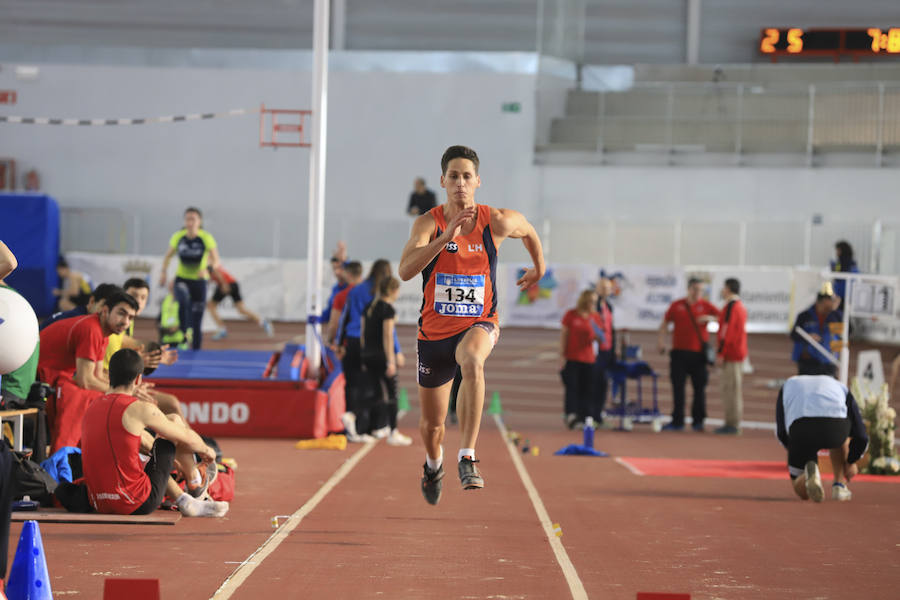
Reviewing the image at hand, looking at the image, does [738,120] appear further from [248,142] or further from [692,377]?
[692,377]

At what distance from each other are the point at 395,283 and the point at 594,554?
5.89 meters

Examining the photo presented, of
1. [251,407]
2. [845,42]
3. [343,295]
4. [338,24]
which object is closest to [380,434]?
[251,407]

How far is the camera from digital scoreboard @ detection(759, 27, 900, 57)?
26922 millimetres

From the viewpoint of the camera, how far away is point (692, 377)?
620 inches

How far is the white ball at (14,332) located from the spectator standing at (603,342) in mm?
9640

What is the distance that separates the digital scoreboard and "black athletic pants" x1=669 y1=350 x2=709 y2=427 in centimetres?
1420

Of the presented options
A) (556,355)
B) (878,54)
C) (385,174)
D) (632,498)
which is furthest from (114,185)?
(632,498)

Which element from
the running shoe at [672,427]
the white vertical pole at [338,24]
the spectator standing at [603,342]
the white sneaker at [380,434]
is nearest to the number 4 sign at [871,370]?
the spectator standing at [603,342]

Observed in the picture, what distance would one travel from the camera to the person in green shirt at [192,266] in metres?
14.8

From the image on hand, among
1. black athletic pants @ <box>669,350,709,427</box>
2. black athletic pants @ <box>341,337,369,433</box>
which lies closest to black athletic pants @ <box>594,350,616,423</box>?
black athletic pants @ <box>669,350,709,427</box>

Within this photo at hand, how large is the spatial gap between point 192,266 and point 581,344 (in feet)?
16.9

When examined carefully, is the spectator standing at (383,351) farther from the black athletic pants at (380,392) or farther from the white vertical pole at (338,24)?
the white vertical pole at (338,24)

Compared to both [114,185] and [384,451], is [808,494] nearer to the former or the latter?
[384,451]

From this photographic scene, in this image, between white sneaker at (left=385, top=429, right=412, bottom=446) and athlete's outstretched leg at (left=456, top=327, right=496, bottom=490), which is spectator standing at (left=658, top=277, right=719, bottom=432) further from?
athlete's outstretched leg at (left=456, top=327, right=496, bottom=490)
